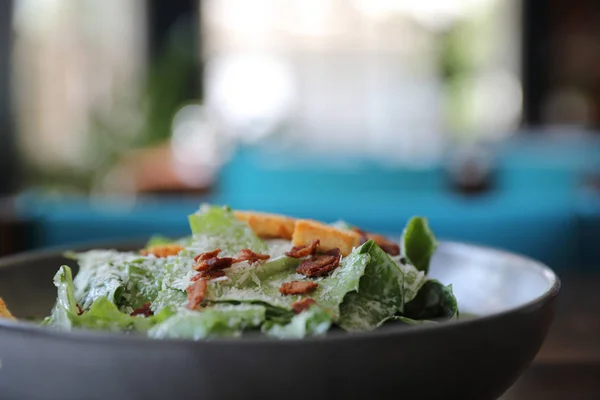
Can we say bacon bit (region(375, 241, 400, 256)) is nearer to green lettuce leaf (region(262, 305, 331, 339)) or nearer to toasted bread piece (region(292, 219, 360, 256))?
toasted bread piece (region(292, 219, 360, 256))

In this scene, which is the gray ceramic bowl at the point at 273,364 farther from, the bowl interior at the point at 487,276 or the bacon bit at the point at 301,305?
the bowl interior at the point at 487,276

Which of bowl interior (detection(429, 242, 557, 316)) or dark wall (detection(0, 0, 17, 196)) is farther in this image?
dark wall (detection(0, 0, 17, 196))

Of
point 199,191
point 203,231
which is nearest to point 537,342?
point 203,231

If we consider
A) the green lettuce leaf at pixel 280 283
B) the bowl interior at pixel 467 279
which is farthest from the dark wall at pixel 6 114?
the green lettuce leaf at pixel 280 283

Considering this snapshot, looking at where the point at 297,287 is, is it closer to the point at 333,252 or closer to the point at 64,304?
the point at 333,252

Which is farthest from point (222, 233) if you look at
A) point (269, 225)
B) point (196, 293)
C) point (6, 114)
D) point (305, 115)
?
point (305, 115)

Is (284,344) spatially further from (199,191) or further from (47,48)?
(47,48)

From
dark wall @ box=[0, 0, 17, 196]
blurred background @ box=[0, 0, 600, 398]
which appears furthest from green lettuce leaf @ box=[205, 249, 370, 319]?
dark wall @ box=[0, 0, 17, 196]
